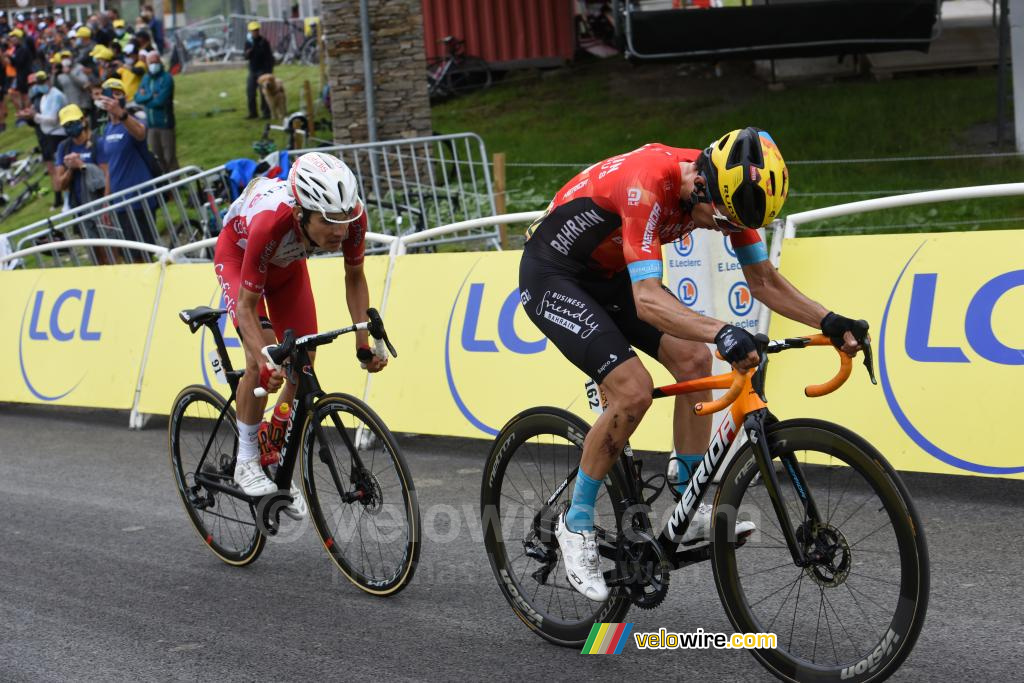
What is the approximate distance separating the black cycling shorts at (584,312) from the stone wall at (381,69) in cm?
1332

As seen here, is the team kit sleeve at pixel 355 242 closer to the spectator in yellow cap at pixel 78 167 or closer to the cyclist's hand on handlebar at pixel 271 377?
the cyclist's hand on handlebar at pixel 271 377

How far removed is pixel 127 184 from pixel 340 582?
9.81 m

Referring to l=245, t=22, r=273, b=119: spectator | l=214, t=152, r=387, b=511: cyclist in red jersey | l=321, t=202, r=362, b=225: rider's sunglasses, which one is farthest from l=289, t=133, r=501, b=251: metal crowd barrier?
l=245, t=22, r=273, b=119: spectator

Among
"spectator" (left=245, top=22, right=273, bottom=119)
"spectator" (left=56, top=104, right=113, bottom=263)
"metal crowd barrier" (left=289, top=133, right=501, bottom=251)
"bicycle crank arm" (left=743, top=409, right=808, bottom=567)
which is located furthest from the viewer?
"spectator" (left=245, top=22, right=273, bottom=119)

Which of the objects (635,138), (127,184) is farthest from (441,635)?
(635,138)

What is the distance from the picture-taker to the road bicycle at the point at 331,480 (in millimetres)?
5371

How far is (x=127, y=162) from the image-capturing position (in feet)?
47.2

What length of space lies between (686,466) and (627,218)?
1.06 meters

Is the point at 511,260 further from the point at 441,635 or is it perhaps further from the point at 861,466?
the point at 861,466

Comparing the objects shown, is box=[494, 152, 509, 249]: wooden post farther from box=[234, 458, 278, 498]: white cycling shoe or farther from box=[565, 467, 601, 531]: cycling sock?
box=[565, 467, 601, 531]: cycling sock

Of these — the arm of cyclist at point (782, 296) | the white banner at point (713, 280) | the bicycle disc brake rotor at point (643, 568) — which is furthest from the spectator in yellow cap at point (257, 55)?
the bicycle disc brake rotor at point (643, 568)

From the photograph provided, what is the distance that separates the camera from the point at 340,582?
19.4 ft

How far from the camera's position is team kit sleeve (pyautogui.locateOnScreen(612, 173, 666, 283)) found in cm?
421

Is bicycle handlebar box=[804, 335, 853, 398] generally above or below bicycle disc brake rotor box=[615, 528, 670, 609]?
above
